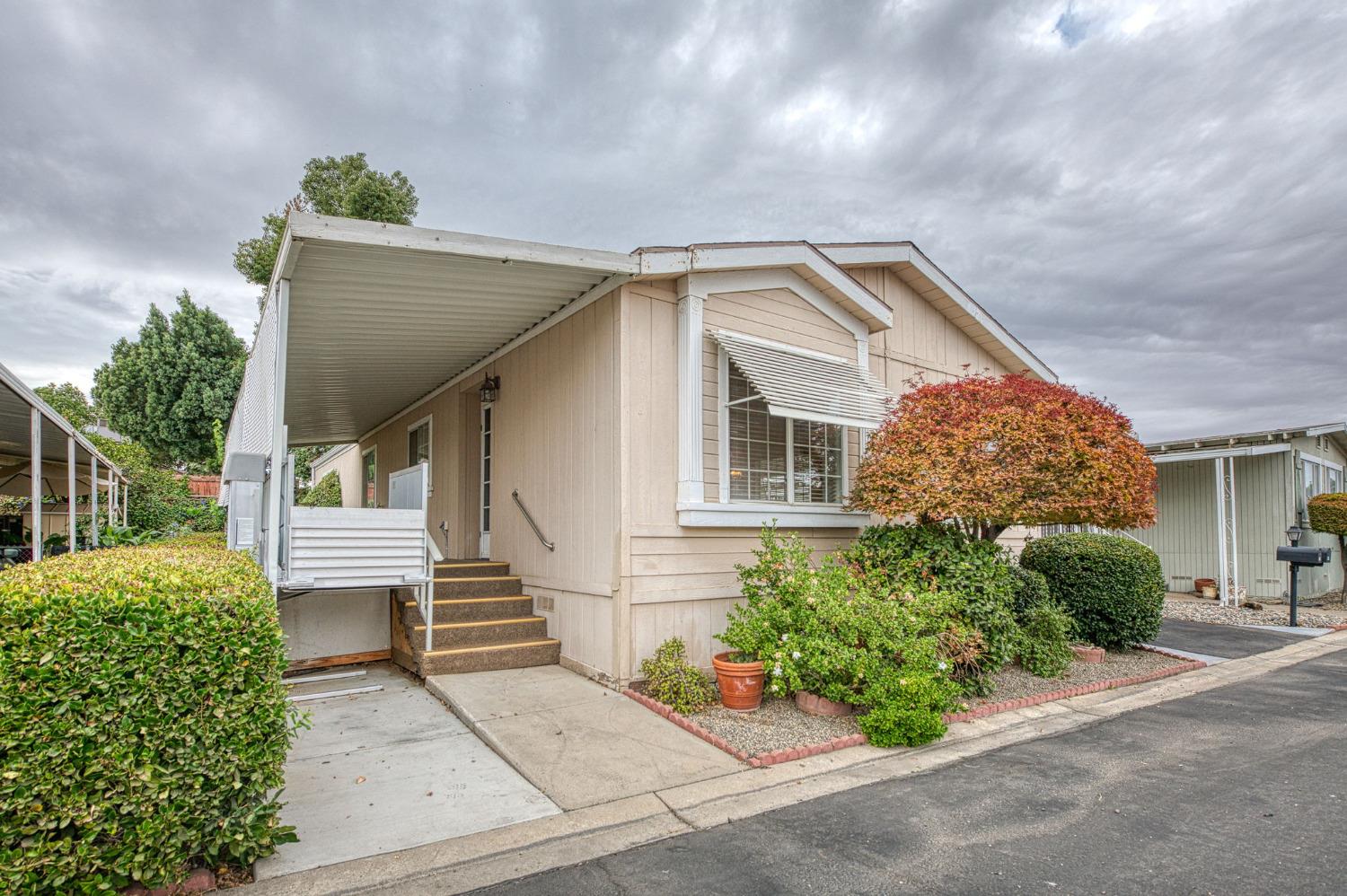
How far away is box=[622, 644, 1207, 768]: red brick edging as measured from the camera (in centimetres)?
415

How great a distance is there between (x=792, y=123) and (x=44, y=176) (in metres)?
14.0

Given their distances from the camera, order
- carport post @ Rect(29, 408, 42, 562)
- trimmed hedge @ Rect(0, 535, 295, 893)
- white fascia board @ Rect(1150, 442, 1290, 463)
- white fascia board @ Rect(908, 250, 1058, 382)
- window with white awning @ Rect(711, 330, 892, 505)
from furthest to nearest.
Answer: white fascia board @ Rect(1150, 442, 1290, 463), white fascia board @ Rect(908, 250, 1058, 382), carport post @ Rect(29, 408, 42, 562), window with white awning @ Rect(711, 330, 892, 505), trimmed hedge @ Rect(0, 535, 295, 893)

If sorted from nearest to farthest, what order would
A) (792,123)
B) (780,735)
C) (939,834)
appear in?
(939,834) → (780,735) → (792,123)

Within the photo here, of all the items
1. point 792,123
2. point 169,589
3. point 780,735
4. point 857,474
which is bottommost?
point 780,735

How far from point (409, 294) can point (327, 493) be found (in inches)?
534

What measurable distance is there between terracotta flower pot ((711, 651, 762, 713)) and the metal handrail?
7.08ft

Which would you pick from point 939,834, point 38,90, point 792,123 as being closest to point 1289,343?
point 792,123

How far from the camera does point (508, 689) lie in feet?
17.5

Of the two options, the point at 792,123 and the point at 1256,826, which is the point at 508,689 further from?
the point at 792,123

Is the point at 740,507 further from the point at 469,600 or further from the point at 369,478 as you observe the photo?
the point at 369,478

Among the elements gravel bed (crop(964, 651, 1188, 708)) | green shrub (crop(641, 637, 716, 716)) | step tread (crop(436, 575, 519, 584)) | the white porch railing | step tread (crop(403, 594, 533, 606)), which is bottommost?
gravel bed (crop(964, 651, 1188, 708))

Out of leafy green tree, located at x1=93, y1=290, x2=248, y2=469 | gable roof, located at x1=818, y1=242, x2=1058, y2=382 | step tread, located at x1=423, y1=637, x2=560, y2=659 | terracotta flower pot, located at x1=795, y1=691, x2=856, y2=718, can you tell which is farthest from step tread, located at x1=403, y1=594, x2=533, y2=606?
leafy green tree, located at x1=93, y1=290, x2=248, y2=469

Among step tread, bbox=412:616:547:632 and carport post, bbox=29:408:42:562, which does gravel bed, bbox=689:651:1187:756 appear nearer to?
step tread, bbox=412:616:547:632

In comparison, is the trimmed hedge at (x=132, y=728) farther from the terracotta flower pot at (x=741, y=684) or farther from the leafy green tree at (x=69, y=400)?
the leafy green tree at (x=69, y=400)
